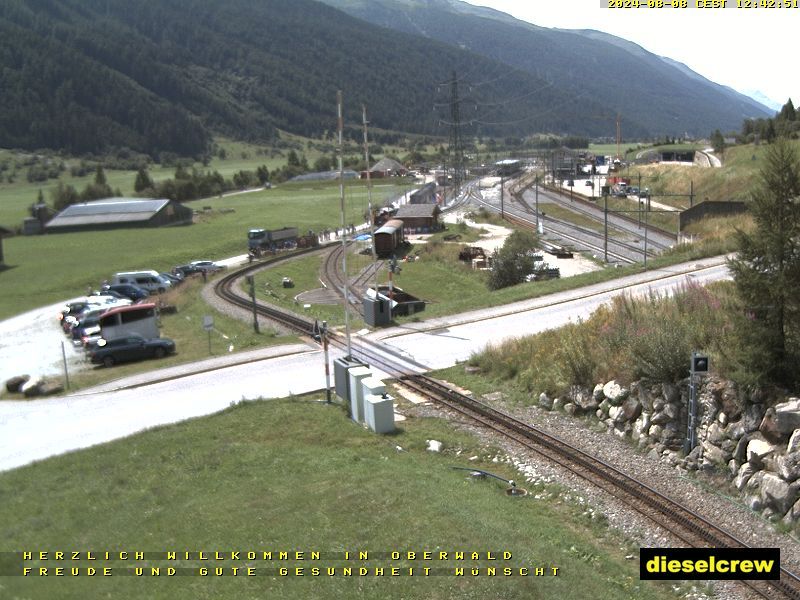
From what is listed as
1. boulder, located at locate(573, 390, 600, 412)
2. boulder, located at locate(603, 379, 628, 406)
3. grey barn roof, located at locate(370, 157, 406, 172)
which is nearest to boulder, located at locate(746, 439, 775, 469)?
boulder, located at locate(603, 379, 628, 406)

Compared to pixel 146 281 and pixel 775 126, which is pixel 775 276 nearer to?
pixel 146 281

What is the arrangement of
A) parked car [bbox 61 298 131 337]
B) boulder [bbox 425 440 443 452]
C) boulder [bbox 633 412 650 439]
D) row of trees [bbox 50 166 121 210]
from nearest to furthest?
1. boulder [bbox 633 412 650 439]
2. boulder [bbox 425 440 443 452]
3. parked car [bbox 61 298 131 337]
4. row of trees [bbox 50 166 121 210]

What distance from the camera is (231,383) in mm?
22141

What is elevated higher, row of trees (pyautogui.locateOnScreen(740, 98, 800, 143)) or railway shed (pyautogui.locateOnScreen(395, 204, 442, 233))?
row of trees (pyautogui.locateOnScreen(740, 98, 800, 143))

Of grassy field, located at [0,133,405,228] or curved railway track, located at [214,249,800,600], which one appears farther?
grassy field, located at [0,133,405,228]

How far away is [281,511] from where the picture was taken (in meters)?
11.6

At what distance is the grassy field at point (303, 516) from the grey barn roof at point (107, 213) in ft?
232

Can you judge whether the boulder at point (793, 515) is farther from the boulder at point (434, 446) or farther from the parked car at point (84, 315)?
the parked car at point (84, 315)

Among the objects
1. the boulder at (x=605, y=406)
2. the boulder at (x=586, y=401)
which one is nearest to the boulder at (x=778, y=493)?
the boulder at (x=605, y=406)

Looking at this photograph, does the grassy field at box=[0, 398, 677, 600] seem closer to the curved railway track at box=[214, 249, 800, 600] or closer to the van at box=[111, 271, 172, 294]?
the curved railway track at box=[214, 249, 800, 600]

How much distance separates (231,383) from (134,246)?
51.9 metres

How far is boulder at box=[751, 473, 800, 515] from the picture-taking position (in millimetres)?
11547

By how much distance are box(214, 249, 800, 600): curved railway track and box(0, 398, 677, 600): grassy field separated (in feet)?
2.79

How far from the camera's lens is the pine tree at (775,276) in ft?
43.3
